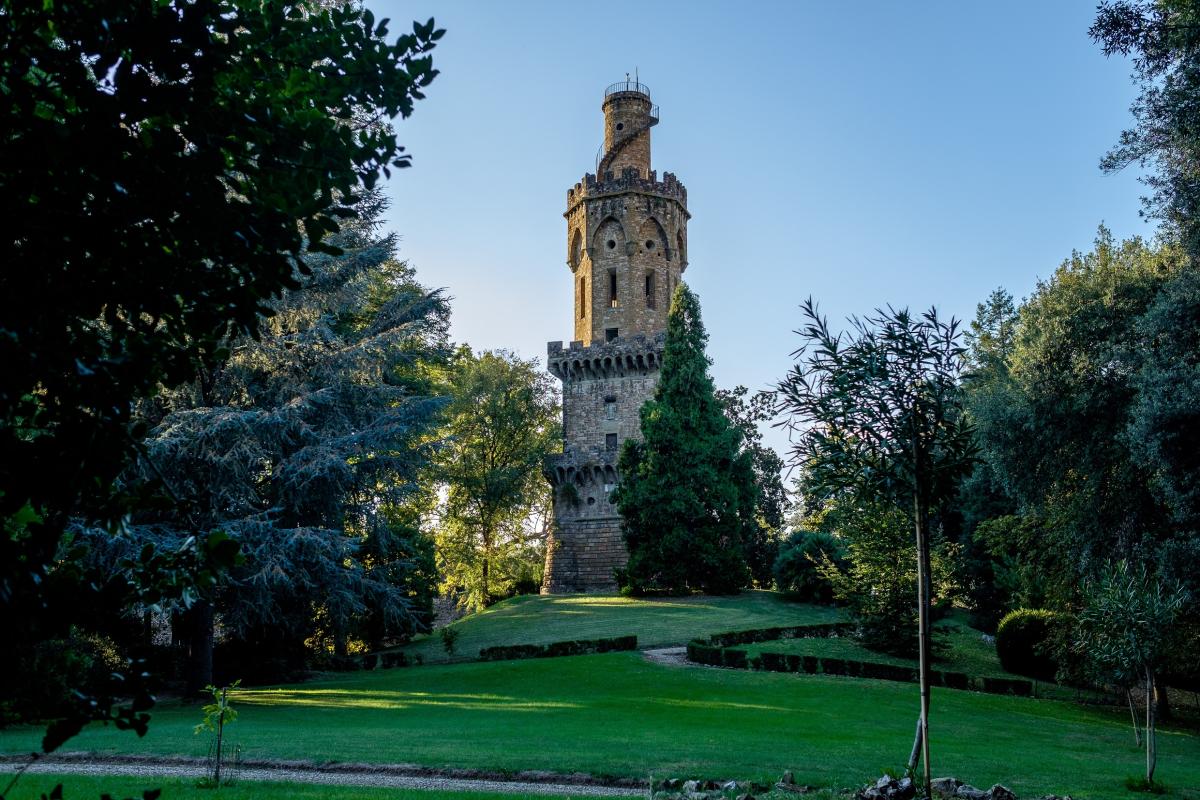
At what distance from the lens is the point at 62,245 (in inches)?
135

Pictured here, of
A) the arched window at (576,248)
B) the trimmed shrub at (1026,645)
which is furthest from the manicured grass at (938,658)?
the arched window at (576,248)

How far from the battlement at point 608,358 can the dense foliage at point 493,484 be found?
3804mm

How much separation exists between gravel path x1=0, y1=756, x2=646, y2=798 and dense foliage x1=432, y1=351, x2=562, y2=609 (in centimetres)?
3350

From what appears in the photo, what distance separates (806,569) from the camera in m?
41.5

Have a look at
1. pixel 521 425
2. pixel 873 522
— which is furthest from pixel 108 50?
pixel 521 425

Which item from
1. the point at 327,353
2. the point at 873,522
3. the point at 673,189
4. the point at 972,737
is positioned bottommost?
the point at 972,737

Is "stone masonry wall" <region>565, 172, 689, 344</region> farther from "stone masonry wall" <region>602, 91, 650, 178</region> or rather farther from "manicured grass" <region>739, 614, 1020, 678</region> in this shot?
"manicured grass" <region>739, 614, 1020, 678</region>

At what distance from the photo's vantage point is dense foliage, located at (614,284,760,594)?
1633 inches

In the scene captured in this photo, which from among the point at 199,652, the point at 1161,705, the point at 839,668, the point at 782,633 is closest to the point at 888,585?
the point at 782,633

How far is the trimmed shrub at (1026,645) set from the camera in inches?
1228

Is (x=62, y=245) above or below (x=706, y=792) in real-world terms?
above

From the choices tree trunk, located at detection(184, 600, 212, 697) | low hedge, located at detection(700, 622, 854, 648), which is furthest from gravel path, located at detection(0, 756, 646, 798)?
low hedge, located at detection(700, 622, 854, 648)

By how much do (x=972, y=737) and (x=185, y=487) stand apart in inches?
680

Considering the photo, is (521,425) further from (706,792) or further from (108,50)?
(108,50)
